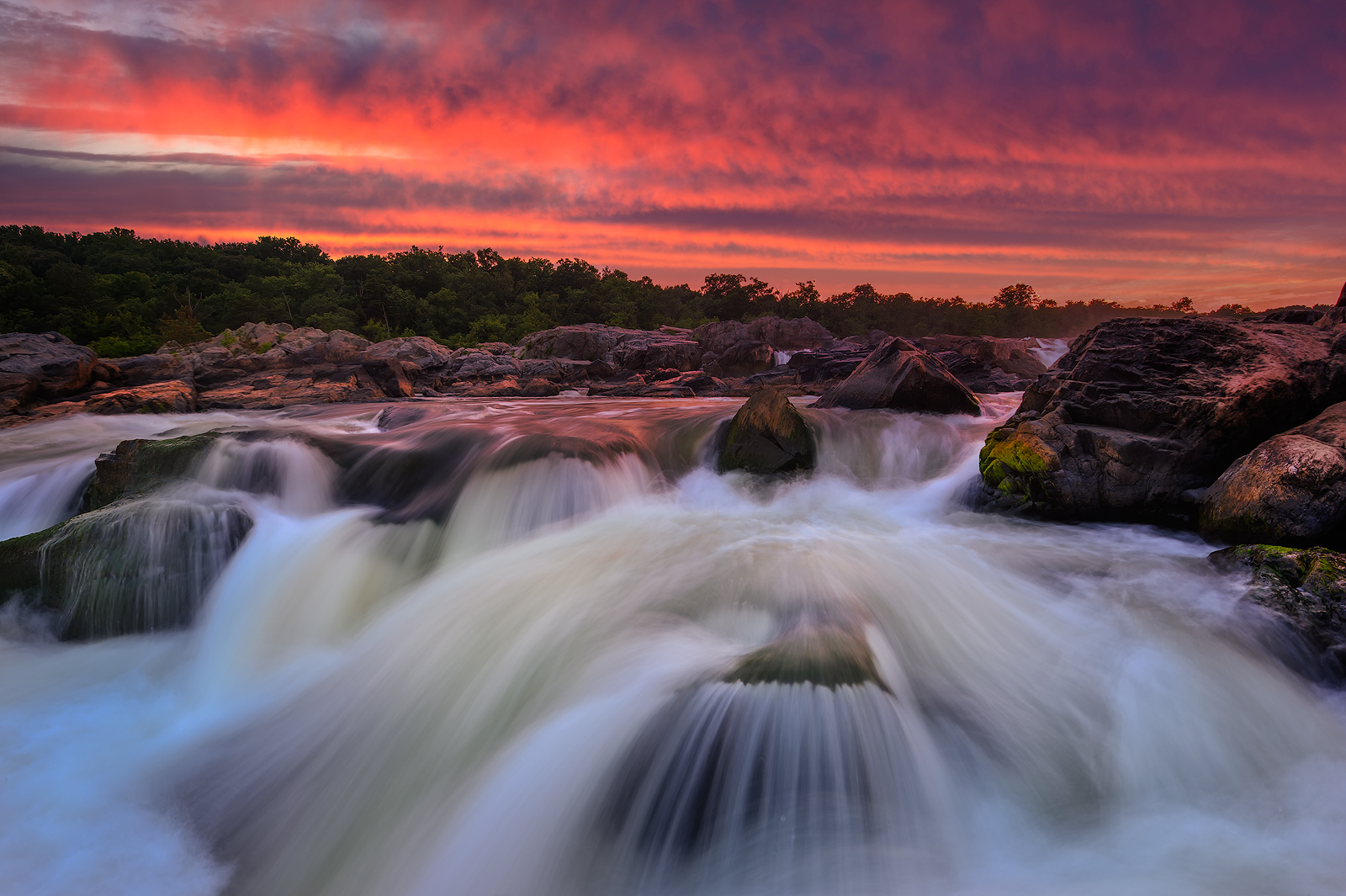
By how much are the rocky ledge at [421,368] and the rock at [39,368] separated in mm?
27

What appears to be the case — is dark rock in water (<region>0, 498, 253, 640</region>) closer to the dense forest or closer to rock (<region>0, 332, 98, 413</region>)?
rock (<region>0, 332, 98, 413</region>)

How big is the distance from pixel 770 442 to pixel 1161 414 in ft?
12.8

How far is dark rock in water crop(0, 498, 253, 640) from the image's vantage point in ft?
14.6

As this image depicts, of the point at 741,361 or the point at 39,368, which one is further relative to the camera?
the point at 741,361

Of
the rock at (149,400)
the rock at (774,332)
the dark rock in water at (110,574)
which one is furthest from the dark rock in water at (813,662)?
the rock at (774,332)

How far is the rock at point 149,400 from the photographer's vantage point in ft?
45.0

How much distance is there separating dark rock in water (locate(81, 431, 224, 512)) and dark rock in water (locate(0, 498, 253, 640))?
1088 mm

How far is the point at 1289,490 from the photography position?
387 centimetres

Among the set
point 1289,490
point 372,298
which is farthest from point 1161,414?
point 372,298

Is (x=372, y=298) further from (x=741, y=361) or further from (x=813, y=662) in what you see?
(x=813, y=662)

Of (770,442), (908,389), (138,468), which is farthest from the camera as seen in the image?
(908,389)

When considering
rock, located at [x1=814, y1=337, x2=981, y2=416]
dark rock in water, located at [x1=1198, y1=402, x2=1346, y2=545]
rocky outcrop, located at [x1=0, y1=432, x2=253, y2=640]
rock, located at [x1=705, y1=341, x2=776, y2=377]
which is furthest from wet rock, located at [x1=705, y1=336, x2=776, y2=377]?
rocky outcrop, located at [x1=0, y1=432, x2=253, y2=640]

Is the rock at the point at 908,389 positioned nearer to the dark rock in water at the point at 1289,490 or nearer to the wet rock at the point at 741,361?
the dark rock in water at the point at 1289,490

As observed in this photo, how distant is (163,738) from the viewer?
3.51 metres
